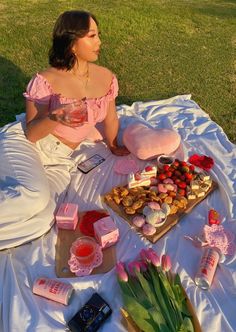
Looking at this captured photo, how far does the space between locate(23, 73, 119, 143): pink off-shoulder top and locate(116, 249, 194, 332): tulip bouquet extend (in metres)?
1.11

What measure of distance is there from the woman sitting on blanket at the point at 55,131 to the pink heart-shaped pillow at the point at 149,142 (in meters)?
0.14

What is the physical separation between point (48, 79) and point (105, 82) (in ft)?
1.58

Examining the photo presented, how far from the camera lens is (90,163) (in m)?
3.03

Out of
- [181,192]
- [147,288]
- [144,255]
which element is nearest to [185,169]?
[181,192]

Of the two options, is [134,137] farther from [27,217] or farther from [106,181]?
[27,217]

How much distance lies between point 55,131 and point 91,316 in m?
1.48

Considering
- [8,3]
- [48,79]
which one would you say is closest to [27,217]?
[48,79]

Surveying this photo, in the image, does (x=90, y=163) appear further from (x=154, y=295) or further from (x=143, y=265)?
(x=154, y=295)

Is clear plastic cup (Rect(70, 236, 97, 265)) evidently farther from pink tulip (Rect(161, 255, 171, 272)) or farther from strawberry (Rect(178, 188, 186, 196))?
strawberry (Rect(178, 188, 186, 196))

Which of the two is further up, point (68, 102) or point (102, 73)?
point (102, 73)

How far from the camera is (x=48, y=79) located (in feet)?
8.91

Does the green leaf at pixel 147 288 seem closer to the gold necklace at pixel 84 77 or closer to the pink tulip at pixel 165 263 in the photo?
the pink tulip at pixel 165 263

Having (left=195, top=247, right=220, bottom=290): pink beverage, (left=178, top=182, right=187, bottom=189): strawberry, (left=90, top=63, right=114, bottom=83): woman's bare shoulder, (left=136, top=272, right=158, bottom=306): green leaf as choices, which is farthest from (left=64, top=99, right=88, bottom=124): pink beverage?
(left=195, top=247, right=220, bottom=290): pink beverage

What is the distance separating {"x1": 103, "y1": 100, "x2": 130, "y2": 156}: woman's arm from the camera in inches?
122
